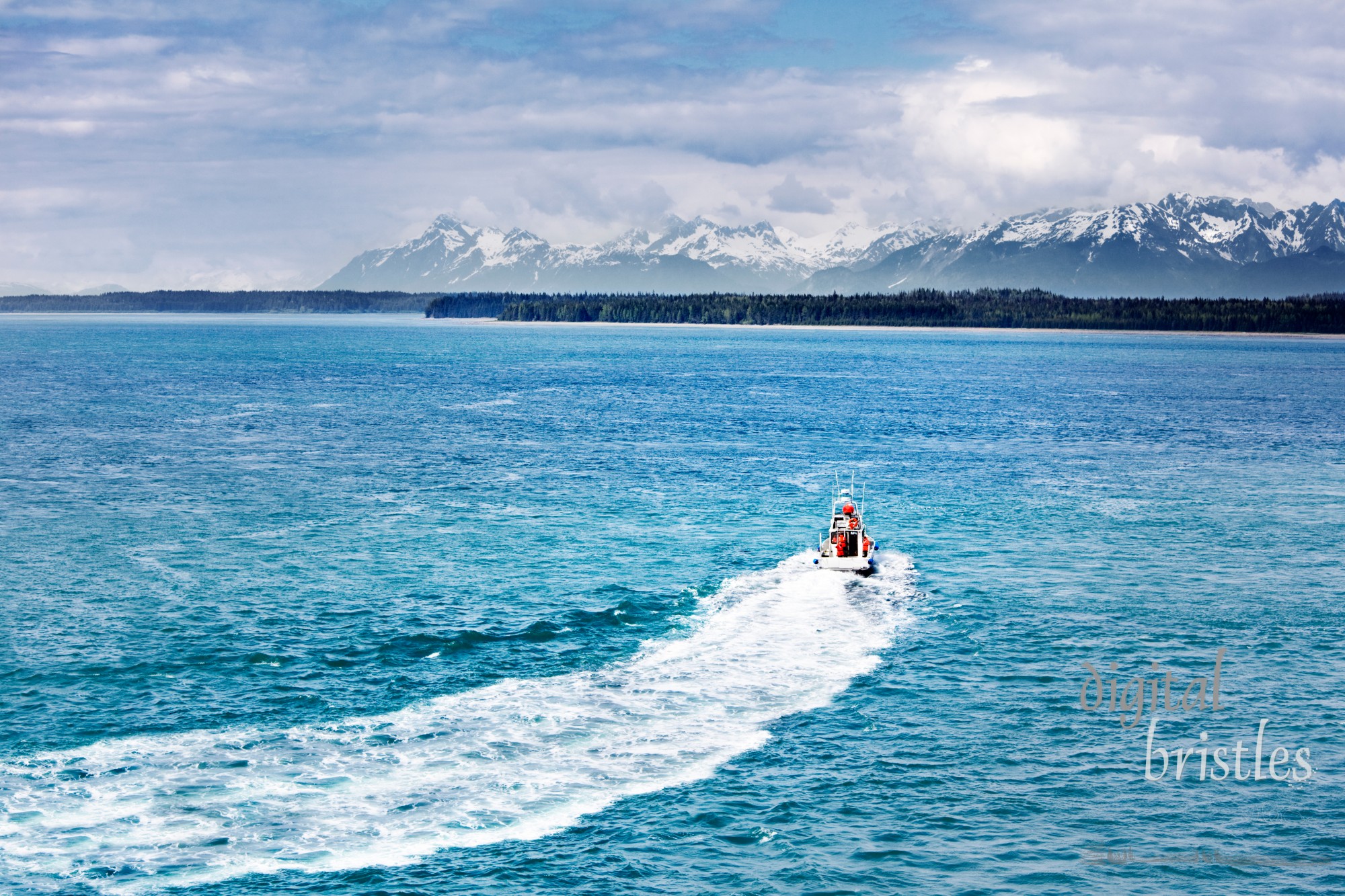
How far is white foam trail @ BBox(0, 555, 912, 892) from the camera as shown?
2528 centimetres

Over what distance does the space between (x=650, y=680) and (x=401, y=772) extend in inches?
398

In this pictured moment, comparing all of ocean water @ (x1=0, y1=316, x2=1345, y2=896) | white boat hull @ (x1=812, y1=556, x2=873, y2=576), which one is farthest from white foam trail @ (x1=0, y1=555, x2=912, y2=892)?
white boat hull @ (x1=812, y1=556, x2=873, y2=576)

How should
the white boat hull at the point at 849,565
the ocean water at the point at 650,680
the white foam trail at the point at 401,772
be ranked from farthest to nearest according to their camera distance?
the white boat hull at the point at 849,565, the ocean water at the point at 650,680, the white foam trail at the point at 401,772

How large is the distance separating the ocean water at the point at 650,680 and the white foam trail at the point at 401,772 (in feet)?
0.40

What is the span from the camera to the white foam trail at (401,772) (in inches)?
995

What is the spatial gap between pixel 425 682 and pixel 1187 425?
104m

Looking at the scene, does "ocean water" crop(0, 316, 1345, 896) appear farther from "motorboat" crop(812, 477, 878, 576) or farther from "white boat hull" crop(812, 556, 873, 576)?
"motorboat" crop(812, 477, 878, 576)

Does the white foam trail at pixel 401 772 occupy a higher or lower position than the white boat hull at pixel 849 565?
lower

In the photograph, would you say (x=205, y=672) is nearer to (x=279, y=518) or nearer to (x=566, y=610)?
(x=566, y=610)

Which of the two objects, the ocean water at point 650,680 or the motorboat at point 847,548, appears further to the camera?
the motorboat at point 847,548

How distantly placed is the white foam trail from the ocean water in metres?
0.12

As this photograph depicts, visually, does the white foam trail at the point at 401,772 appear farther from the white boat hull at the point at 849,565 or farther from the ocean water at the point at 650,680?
the white boat hull at the point at 849,565

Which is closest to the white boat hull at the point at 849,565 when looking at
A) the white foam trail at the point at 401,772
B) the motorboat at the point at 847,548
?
the motorboat at the point at 847,548

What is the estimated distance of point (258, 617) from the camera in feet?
142
